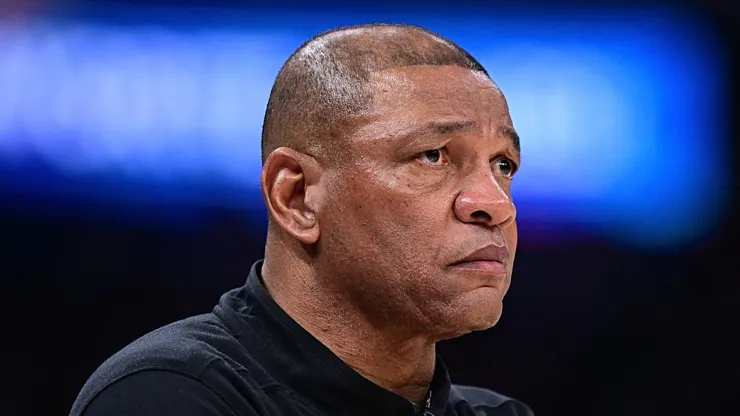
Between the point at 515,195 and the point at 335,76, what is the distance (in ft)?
7.47

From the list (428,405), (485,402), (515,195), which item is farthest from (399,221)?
(515,195)

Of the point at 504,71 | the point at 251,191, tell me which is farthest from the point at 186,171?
the point at 504,71

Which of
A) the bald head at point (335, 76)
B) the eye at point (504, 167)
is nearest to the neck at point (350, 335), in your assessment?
the bald head at point (335, 76)

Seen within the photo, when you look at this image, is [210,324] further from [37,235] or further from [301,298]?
[37,235]

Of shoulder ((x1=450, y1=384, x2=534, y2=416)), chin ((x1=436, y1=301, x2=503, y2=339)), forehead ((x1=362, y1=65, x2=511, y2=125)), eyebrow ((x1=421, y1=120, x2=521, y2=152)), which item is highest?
forehead ((x1=362, y1=65, x2=511, y2=125))

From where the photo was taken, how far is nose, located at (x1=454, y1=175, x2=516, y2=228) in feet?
8.11

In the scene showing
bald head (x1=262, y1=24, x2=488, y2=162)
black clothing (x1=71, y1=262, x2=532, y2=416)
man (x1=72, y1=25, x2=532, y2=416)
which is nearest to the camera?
black clothing (x1=71, y1=262, x2=532, y2=416)

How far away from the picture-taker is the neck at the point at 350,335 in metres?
2.59

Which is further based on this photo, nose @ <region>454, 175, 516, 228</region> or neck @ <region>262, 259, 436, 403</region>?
neck @ <region>262, 259, 436, 403</region>

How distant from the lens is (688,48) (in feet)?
16.1

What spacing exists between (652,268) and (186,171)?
215 cm

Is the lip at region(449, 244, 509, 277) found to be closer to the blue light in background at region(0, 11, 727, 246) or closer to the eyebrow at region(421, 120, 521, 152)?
the eyebrow at region(421, 120, 521, 152)

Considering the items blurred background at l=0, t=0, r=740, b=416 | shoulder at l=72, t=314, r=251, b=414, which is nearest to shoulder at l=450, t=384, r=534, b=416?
shoulder at l=72, t=314, r=251, b=414

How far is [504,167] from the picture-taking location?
270cm
